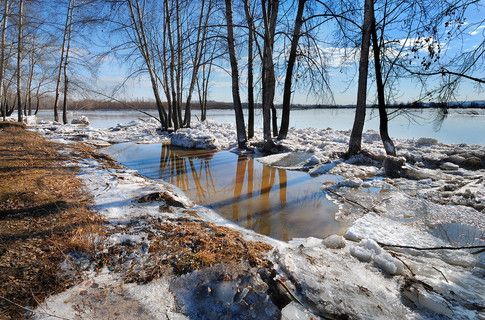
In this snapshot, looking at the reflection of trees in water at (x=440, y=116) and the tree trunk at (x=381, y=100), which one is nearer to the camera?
the reflection of trees in water at (x=440, y=116)

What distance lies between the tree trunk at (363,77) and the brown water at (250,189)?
2210 mm

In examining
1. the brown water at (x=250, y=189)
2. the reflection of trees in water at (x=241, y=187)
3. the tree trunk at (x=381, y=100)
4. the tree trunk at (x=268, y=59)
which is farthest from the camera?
the tree trunk at (x=268, y=59)

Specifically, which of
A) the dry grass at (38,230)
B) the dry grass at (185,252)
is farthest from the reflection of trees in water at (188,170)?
the dry grass at (38,230)

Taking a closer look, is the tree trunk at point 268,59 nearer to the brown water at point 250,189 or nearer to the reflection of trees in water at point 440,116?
the brown water at point 250,189

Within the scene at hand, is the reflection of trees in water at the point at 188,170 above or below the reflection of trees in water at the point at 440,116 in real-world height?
below

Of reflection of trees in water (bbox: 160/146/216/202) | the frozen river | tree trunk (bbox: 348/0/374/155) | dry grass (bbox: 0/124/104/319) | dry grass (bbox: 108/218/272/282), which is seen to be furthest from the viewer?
the frozen river

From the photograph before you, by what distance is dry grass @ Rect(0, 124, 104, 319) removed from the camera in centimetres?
215

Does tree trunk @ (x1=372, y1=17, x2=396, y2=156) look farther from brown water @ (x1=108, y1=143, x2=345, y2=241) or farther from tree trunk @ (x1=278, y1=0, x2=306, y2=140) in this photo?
brown water @ (x1=108, y1=143, x2=345, y2=241)

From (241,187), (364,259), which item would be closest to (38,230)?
(364,259)

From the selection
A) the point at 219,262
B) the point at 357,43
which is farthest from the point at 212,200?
the point at 357,43

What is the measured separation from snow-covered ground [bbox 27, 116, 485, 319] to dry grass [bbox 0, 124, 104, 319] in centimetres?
19

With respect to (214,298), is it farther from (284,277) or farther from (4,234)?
(4,234)

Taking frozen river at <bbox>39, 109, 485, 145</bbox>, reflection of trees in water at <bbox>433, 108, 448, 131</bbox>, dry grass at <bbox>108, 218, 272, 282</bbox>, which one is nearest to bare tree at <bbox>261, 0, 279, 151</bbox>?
frozen river at <bbox>39, 109, 485, 145</bbox>

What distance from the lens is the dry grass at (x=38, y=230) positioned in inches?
84.8
